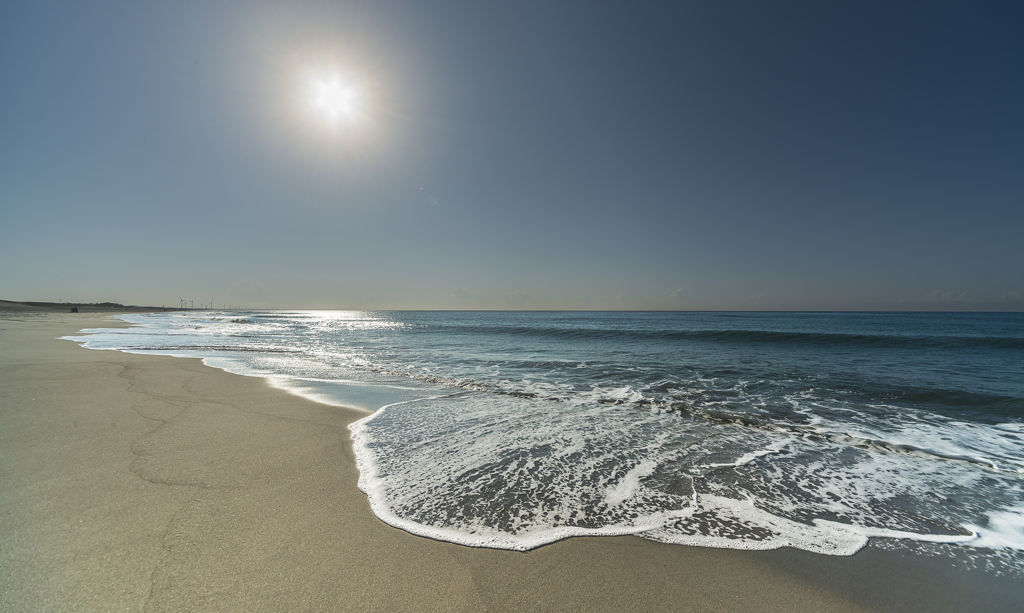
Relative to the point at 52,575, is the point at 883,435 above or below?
below

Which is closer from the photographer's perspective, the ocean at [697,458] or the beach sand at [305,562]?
the beach sand at [305,562]

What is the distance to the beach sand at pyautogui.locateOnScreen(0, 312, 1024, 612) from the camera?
2.26m

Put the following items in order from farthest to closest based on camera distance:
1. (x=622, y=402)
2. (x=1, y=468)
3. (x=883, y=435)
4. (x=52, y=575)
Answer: (x=622, y=402) < (x=883, y=435) < (x=1, y=468) < (x=52, y=575)

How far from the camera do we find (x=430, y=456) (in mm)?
4715

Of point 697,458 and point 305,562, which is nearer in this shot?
point 305,562

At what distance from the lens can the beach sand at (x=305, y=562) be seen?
2262mm

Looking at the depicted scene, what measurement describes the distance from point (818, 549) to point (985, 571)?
115 centimetres

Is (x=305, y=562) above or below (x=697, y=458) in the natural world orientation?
above

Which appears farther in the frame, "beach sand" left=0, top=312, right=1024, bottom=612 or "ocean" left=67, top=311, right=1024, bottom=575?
"ocean" left=67, top=311, right=1024, bottom=575

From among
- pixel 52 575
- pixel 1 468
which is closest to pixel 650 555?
pixel 52 575

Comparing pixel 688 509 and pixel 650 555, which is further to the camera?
pixel 688 509

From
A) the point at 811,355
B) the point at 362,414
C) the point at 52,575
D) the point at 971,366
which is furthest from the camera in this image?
the point at 811,355

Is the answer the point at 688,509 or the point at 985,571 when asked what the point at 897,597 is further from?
the point at 688,509

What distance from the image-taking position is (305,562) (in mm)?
2561
